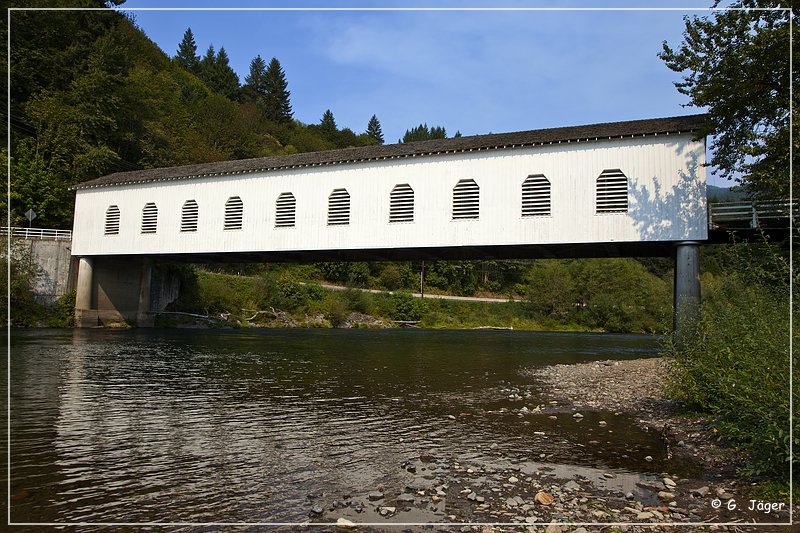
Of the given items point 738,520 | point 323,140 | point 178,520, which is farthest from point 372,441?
point 323,140

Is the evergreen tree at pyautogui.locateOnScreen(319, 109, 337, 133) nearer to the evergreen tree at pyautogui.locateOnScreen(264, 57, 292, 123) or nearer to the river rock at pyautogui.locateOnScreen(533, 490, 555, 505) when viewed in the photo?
the evergreen tree at pyautogui.locateOnScreen(264, 57, 292, 123)

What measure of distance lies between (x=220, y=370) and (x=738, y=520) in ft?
37.8

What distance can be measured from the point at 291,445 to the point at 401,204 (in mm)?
12991

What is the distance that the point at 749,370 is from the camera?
5324 millimetres

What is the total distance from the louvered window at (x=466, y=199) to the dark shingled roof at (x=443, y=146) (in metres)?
1.13

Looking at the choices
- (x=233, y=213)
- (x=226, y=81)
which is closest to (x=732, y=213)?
(x=233, y=213)

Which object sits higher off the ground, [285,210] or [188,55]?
[188,55]

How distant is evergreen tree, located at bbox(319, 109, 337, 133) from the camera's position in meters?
96.1

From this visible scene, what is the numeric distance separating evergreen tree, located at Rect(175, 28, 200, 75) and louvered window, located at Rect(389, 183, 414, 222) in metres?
86.7

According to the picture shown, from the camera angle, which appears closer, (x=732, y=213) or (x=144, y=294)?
(x=732, y=213)

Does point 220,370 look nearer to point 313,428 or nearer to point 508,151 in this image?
point 313,428

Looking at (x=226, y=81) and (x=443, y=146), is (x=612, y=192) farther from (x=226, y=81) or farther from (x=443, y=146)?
(x=226, y=81)

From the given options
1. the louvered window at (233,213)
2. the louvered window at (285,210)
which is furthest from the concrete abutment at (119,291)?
the louvered window at (285,210)

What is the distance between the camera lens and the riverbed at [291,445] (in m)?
4.50
